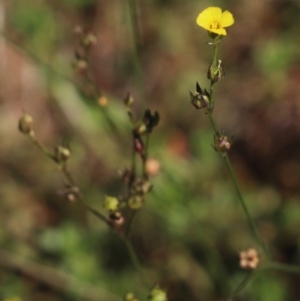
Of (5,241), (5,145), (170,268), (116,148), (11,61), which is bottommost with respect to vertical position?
(170,268)

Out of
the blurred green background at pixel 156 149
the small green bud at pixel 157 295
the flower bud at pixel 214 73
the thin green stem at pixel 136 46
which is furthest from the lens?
the blurred green background at pixel 156 149

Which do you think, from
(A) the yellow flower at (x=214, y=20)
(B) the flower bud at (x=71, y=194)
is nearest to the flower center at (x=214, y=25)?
(A) the yellow flower at (x=214, y=20)

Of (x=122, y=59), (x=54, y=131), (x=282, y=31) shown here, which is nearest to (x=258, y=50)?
(x=282, y=31)

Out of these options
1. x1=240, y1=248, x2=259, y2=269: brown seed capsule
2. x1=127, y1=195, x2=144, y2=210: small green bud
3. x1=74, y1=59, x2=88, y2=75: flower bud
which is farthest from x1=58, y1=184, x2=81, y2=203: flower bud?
x1=240, y1=248, x2=259, y2=269: brown seed capsule

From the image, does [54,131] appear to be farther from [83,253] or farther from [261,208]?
[261,208]

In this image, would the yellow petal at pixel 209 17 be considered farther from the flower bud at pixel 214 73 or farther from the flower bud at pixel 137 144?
the flower bud at pixel 137 144

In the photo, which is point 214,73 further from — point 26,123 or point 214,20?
point 26,123

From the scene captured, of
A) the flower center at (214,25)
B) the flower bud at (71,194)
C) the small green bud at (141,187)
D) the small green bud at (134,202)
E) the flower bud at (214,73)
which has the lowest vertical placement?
the small green bud at (134,202)
